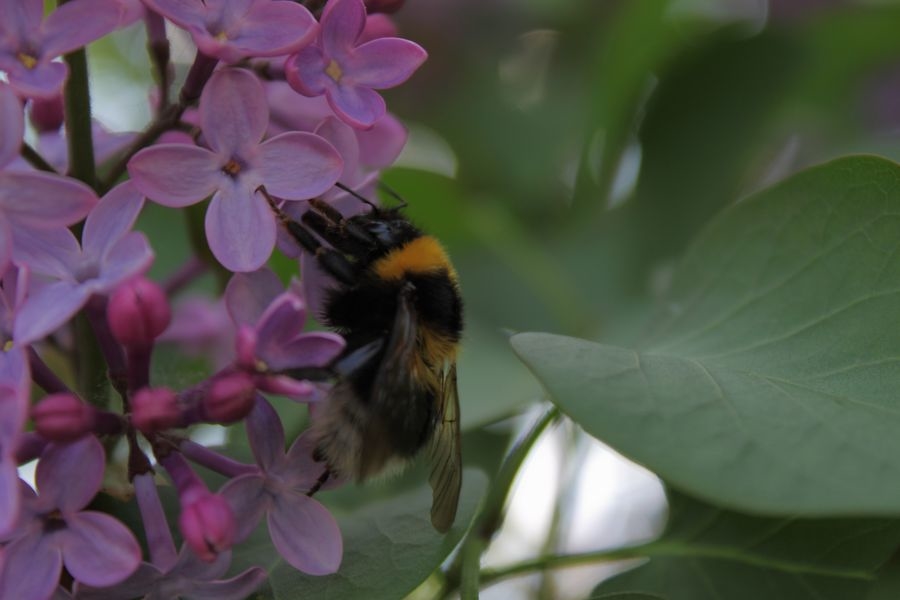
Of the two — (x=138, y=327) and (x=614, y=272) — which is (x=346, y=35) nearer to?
(x=138, y=327)

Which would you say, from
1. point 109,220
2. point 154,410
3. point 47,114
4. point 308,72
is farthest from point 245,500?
point 47,114

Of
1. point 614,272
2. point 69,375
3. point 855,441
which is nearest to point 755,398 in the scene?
point 855,441

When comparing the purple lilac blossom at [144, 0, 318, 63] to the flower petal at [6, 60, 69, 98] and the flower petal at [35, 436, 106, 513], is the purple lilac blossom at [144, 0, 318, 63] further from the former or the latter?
the flower petal at [35, 436, 106, 513]

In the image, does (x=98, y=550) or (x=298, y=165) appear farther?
(x=298, y=165)

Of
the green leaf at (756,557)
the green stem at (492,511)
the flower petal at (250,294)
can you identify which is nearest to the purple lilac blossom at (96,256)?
the flower petal at (250,294)

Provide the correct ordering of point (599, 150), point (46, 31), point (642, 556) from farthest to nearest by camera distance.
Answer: point (599, 150)
point (642, 556)
point (46, 31)

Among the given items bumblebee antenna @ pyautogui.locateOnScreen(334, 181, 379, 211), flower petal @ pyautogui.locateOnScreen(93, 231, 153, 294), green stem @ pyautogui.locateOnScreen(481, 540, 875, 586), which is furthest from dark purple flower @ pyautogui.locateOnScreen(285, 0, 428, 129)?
green stem @ pyautogui.locateOnScreen(481, 540, 875, 586)

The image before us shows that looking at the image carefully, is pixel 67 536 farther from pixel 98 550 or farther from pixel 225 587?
pixel 225 587
